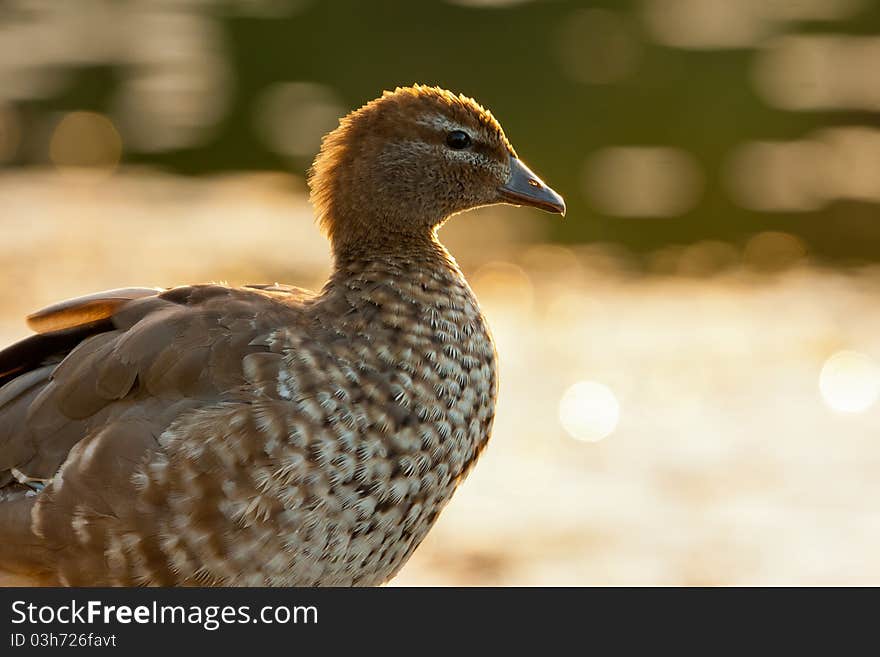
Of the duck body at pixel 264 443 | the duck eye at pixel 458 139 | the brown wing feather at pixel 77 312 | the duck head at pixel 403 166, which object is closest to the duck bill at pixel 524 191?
the duck head at pixel 403 166

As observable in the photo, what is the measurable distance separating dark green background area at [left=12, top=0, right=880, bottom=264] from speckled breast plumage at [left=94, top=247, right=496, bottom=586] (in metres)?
7.17

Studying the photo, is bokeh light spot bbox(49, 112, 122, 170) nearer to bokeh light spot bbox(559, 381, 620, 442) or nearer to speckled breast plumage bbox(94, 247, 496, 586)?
bokeh light spot bbox(559, 381, 620, 442)

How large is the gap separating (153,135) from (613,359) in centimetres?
436

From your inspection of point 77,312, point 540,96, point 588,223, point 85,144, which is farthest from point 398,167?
point 540,96

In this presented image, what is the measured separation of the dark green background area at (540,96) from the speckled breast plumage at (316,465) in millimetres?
7167

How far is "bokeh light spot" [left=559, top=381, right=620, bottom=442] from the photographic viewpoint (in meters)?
9.99

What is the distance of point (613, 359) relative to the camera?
1080cm

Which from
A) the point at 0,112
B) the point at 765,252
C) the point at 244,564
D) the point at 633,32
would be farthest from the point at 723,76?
the point at 244,564

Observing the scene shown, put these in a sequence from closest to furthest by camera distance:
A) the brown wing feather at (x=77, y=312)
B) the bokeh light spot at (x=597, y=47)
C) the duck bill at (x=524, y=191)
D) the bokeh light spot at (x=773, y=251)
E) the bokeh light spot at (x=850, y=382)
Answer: the brown wing feather at (x=77, y=312) → the duck bill at (x=524, y=191) → the bokeh light spot at (x=850, y=382) → the bokeh light spot at (x=773, y=251) → the bokeh light spot at (x=597, y=47)

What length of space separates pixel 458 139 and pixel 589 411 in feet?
16.2

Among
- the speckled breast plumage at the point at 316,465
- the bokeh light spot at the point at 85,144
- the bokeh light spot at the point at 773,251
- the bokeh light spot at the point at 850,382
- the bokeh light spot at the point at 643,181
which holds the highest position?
the bokeh light spot at the point at 643,181

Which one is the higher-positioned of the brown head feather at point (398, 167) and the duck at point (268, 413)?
the brown head feather at point (398, 167)

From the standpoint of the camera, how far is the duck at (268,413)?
4.85m

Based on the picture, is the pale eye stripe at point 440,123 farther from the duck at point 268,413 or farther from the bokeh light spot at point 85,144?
the bokeh light spot at point 85,144
